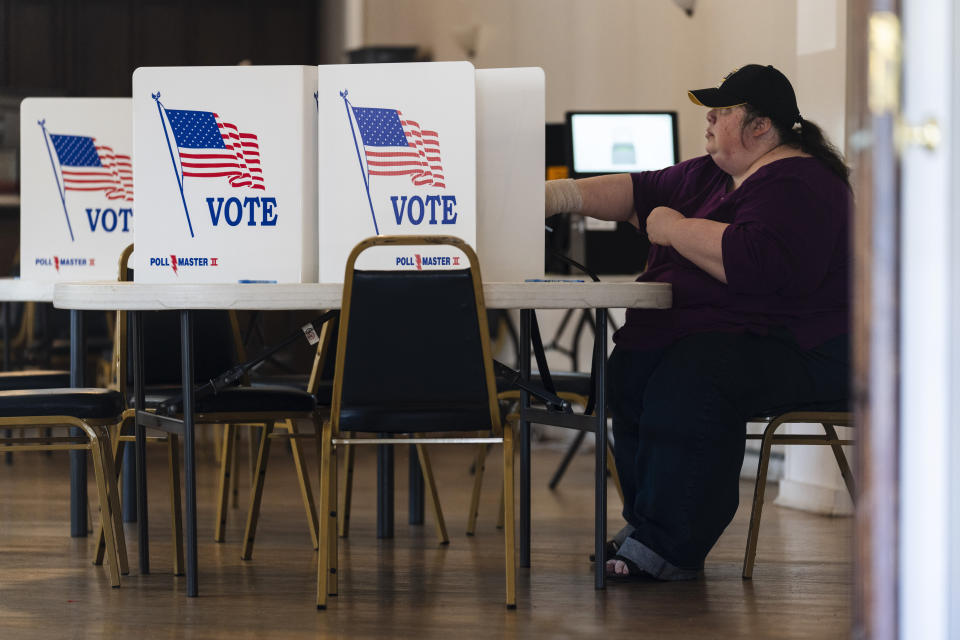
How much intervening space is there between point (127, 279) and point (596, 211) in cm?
113

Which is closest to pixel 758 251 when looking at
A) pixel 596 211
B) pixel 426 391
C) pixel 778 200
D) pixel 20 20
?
pixel 778 200

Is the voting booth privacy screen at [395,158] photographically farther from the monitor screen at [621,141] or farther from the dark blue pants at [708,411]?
the monitor screen at [621,141]

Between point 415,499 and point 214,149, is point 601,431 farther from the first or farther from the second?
point 415,499

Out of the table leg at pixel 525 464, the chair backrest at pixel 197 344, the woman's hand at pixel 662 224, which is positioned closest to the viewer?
the woman's hand at pixel 662 224

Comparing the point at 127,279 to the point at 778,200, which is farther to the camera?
the point at 127,279

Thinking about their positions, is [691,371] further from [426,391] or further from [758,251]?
[426,391]

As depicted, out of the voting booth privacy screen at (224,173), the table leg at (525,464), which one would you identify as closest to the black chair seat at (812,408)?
the table leg at (525,464)

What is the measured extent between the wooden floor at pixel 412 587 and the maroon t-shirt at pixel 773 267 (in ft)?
1.90

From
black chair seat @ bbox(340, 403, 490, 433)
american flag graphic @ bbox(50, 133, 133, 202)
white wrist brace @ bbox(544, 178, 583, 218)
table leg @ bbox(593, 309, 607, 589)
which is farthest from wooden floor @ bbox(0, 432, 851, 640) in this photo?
american flag graphic @ bbox(50, 133, 133, 202)

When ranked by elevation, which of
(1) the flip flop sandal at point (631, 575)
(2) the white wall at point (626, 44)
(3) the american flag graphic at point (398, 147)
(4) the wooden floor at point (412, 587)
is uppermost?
(2) the white wall at point (626, 44)

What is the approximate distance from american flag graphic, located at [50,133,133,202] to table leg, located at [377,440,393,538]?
1086 millimetres

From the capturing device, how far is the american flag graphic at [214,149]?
2641mm

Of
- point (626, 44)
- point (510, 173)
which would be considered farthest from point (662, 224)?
point (626, 44)

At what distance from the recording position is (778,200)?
9.14ft
